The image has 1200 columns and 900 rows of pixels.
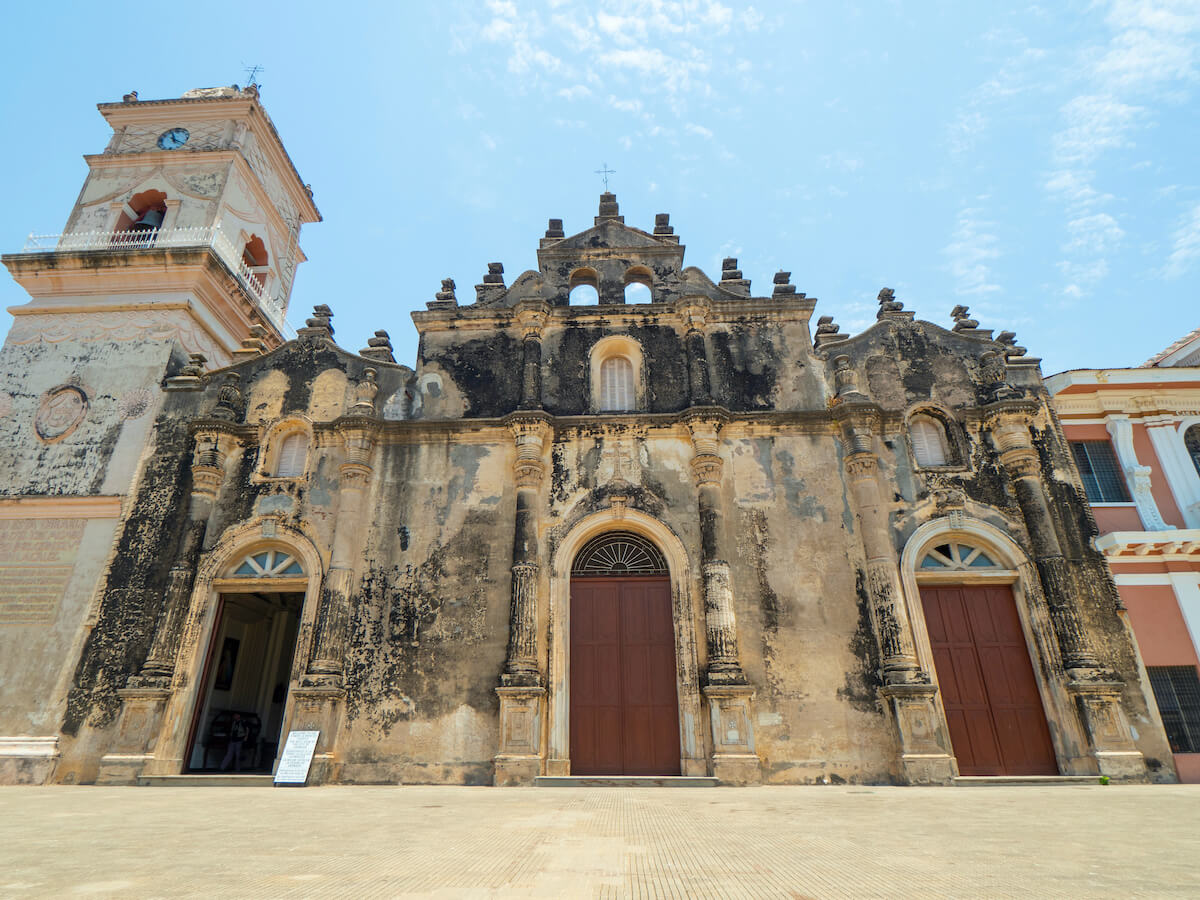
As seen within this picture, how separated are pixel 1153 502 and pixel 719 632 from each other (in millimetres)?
8950

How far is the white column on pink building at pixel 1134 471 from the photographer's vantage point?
1226cm

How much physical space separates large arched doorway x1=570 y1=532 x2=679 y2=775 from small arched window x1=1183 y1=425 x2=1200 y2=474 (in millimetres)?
10893

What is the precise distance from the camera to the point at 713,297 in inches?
565

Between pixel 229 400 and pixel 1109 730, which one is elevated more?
pixel 229 400

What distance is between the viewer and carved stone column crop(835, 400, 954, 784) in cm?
1009

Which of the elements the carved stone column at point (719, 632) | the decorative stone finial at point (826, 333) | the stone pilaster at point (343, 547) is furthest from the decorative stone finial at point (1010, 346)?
the stone pilaster at point (343, 547)

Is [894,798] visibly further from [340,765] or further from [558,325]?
[558,325]

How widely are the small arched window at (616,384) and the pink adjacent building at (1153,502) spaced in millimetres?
8696

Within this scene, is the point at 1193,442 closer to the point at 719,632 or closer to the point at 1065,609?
the point at 1065,609

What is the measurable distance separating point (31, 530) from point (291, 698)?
680 cm

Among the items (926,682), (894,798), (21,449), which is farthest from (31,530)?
(926,682)

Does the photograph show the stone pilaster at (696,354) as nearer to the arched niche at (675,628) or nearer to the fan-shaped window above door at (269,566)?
the arched niche at (675,628)

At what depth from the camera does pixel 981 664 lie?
11180 millimetres

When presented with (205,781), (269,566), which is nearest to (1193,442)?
(269,566)
